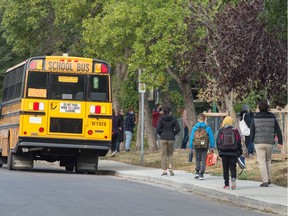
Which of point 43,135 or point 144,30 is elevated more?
point 144,30

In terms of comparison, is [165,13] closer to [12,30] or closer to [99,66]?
[99,66]

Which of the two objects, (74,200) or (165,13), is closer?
(74,200)

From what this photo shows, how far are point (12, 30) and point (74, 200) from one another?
27000mm

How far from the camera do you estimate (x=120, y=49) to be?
1363 inches

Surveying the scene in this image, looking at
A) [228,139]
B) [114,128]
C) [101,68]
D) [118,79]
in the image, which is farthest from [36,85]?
[118,79]

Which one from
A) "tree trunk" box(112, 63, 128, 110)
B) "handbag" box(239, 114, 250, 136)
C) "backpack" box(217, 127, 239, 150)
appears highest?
"tree trunk" box(112, 63, 128, 110)

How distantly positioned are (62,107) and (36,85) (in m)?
0.97

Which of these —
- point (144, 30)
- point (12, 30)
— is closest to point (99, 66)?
point (144, 30)

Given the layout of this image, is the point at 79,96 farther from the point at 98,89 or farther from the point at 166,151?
the point at 166,151

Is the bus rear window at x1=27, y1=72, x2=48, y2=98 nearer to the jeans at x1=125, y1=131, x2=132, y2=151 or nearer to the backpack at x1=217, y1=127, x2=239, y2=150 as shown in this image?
the backpack at x1=217, y1=127, x2=239, y2=150

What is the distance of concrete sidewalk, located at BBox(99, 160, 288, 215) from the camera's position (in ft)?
58.7

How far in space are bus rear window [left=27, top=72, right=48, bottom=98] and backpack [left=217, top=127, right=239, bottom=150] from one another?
25.8 ft

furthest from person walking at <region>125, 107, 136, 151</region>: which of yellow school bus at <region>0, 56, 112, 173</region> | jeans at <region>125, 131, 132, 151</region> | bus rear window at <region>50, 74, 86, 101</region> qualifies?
bus rear window at <region>50, 74, 86, 101</region>

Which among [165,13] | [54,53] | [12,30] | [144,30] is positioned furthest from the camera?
[54,53]
